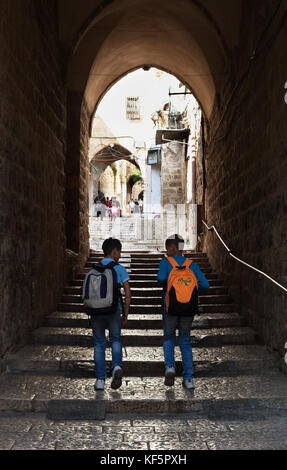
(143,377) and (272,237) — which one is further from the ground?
(272,237)

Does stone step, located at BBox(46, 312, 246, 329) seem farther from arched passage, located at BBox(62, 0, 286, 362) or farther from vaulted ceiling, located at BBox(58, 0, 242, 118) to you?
vaulted ceiling, located at BBox(58, 0, 242, 118)

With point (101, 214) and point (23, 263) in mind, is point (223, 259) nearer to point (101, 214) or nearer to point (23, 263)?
point (23, 263)

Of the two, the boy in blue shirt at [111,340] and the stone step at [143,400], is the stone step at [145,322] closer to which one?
the stone step at [143,400]

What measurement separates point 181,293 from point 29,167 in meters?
2.44

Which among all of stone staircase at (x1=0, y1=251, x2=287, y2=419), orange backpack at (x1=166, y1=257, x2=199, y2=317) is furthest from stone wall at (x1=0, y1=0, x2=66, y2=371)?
orange backpack at (x1=166, y1=257, x2=199, y2=317)

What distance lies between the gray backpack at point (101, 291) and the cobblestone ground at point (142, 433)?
2.69 feet

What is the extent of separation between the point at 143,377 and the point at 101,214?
61.0ft

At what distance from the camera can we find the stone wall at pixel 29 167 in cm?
475

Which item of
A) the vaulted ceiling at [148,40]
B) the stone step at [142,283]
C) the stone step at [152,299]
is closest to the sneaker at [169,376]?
the stone step at [152,299]

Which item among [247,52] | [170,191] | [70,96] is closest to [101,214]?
[170,191]

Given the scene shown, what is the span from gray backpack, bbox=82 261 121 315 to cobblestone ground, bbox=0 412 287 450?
0.82m

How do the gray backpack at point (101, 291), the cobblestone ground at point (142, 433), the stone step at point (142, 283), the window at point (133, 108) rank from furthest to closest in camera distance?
the window at point (133, 108)
the stone step at point (142, 283)
the gray backpack at point (101, 291)
the cobblestone ground at point (142, 433)

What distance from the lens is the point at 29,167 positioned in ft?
18.4
